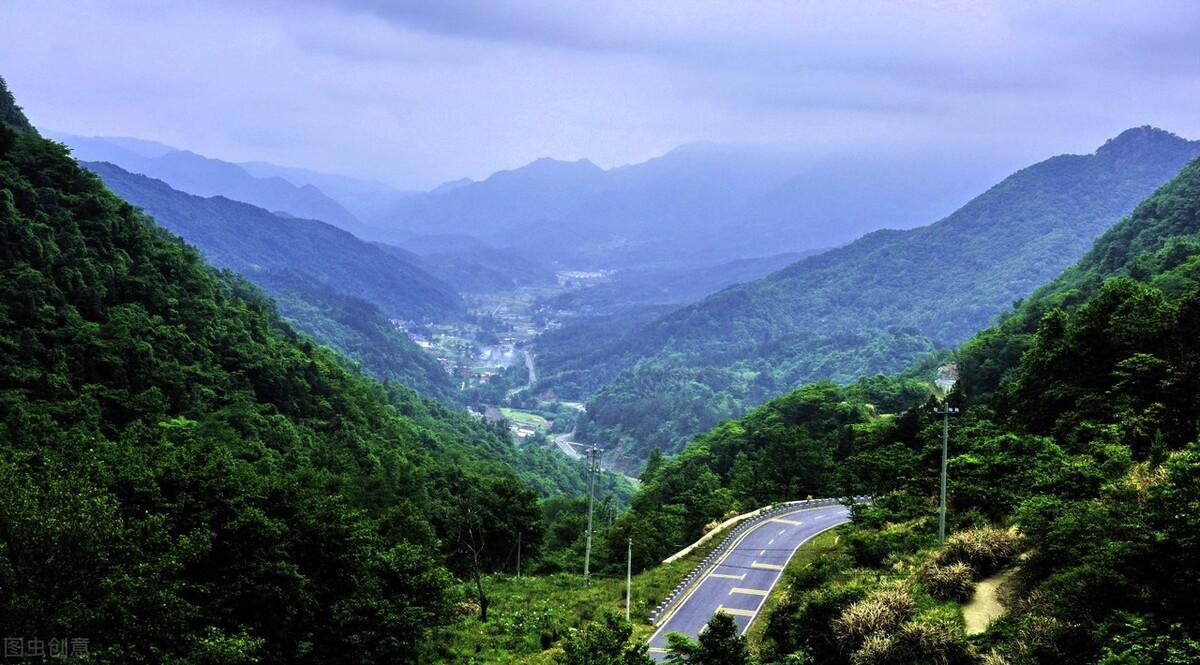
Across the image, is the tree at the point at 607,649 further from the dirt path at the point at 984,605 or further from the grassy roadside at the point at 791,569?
the dirt path at the point at 984,605

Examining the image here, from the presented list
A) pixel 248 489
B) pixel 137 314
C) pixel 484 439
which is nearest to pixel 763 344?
pixel 484 439

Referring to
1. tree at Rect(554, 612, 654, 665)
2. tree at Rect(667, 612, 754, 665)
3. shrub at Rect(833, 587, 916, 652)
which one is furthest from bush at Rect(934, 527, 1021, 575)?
tree at Rect(554, 612, 654, 665)

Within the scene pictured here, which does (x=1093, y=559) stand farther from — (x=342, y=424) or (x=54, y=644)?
(x=342, y=424)

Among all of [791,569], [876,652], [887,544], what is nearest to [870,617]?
[876,652]

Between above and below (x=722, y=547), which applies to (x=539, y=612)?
above

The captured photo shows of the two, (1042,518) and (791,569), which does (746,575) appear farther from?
(1042,518)

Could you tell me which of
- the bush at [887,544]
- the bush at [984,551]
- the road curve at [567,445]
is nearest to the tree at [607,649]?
the bush at [984,551]
